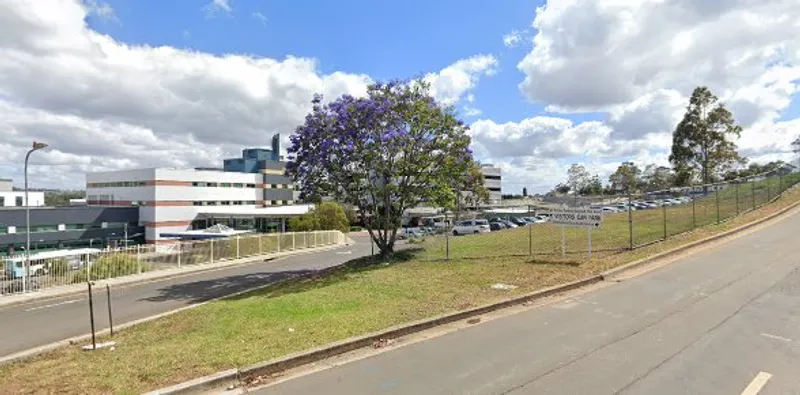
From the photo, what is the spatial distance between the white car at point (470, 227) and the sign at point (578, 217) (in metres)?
29.4

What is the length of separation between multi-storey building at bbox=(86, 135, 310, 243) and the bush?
46.7 meters

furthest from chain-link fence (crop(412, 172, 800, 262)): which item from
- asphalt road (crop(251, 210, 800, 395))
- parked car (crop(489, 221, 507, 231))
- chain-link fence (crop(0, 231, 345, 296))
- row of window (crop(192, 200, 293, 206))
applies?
row of window (crop(192, 200, 293, 206))

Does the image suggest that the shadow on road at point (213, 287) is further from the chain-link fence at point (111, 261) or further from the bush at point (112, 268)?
the chain-link fence at point (111, 261)

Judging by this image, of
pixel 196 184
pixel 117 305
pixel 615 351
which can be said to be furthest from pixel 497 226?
pixel 196 184

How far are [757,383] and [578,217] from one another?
902 centimetres

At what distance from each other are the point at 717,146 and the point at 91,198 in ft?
275

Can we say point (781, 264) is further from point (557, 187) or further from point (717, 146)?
point (557, 187)

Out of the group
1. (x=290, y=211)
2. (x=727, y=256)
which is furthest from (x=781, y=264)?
(x=290, y=211)

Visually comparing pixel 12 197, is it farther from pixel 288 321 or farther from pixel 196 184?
pixel 288 321

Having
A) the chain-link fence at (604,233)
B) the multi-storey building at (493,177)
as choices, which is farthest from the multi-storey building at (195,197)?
the multi-storey building at (493,177)

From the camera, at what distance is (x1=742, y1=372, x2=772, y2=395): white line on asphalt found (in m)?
5.28

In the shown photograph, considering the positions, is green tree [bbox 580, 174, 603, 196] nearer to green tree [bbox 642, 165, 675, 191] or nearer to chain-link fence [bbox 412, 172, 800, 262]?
green tree [bbox 642, 165, 675, 191]

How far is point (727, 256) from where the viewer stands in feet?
44.3

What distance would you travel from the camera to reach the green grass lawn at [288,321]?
A: 254 inches
